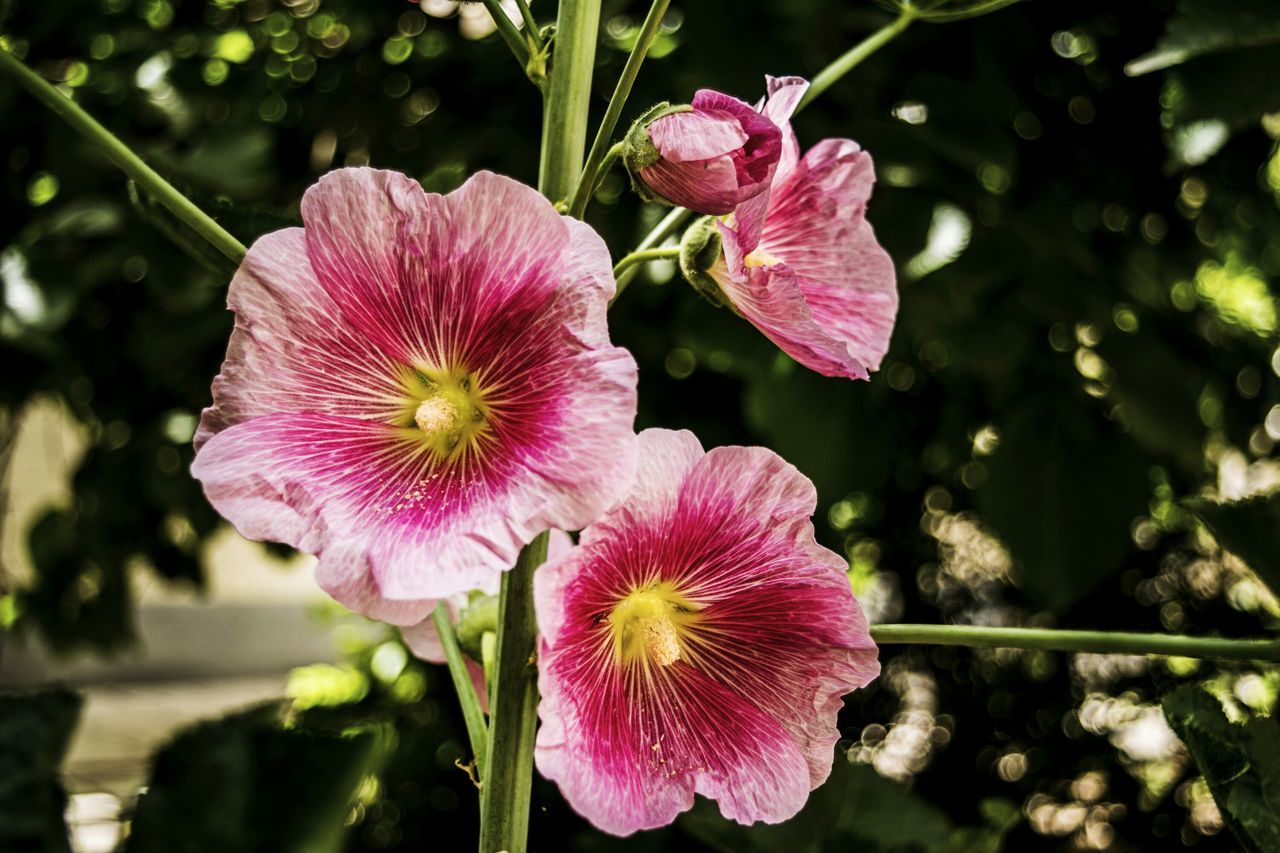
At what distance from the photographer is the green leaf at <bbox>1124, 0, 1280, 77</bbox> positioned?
692 millimetres

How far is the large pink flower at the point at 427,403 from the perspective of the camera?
0.35 metres


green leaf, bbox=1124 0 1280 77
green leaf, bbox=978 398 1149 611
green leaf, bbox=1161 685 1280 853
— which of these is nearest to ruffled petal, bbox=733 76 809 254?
green leaf, bbox=1161 685 1280 853

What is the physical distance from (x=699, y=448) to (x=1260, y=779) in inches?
9.4

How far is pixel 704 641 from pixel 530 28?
241mm

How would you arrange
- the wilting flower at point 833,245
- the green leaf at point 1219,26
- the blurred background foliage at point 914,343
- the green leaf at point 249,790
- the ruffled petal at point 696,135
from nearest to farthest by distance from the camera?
the green leaf at point 249,790 < the ruffled petal at point 696,135 < the wilting flower at point 833,245 < the green leaf at point 1219,26 < the blurred background foliage at point 914,343

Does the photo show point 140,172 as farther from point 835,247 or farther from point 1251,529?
point 1251,529

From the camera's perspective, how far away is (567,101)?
43 cm

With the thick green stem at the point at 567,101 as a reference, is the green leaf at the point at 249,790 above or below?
below

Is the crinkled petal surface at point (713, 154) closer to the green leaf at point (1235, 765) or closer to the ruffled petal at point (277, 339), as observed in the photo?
the ruffled petal at point (277, 339)

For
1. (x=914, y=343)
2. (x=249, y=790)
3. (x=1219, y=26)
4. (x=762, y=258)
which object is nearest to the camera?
(x=249, y=790)

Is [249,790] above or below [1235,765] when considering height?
above

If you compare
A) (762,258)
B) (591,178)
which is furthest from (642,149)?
(762,258)

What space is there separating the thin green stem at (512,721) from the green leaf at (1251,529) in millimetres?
263

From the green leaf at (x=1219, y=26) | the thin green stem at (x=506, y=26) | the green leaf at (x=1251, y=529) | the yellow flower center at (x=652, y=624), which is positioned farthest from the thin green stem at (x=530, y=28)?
the green leaf at (x=1219, y=26)
